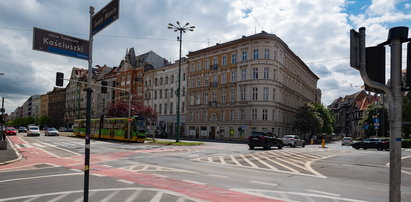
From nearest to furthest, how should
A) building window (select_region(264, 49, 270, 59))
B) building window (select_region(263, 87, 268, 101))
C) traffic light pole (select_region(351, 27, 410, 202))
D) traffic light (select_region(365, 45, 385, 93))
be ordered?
traffic light pole (select_region(351, 27, 410, 202)) → traffic light (select_region(365, 45, 385, 93)) → building window (select_region(263, 87, 268, 101)) → building window (select_region(264, 49, 270, 59))

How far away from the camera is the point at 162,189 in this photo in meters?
9.25

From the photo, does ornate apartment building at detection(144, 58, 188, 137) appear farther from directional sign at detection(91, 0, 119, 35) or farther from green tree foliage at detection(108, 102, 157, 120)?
directional sign at detection(91, 0, 119, 35)

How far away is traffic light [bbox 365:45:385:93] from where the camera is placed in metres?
3.78

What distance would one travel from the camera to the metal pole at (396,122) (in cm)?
360

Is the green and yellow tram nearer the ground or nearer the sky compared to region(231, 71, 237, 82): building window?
nearer the ground

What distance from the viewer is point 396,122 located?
362 cm

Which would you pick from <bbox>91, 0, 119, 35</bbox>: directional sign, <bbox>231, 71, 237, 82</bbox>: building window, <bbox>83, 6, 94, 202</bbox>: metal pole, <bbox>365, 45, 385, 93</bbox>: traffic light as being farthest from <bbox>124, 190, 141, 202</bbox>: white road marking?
<bbox>231, 71, 237, 82</bbox>: building window

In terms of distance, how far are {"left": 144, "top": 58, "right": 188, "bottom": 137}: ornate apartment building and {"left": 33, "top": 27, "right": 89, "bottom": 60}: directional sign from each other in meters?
58.4

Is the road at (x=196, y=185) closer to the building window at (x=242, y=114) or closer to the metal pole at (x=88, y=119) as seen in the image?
the metal pole at (x=88, y=119)

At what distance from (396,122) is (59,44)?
5.09 meters

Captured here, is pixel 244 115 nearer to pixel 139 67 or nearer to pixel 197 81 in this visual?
pixel 197 81

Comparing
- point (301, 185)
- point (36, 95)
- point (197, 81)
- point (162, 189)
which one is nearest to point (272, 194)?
point (301, 185)

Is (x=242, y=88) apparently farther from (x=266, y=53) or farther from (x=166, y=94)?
(x=166, y=94)

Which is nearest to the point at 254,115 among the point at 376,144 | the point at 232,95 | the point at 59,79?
the point at 232,95
